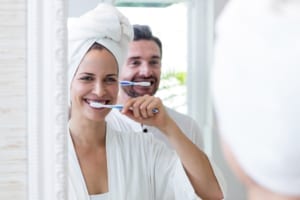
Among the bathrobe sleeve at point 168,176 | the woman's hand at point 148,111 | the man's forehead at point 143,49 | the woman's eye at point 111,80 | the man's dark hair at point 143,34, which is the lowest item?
the bathrobe sleeve at point 168,176

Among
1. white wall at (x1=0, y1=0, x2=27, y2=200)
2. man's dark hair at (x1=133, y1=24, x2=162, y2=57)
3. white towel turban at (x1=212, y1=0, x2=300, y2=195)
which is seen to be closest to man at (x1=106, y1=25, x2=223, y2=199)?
man's dark hair at (x1=133, y1=24, x2=162, y2=57)

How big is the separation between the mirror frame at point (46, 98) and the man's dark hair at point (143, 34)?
4.8 inches

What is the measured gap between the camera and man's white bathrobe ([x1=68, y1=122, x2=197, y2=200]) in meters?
1.03

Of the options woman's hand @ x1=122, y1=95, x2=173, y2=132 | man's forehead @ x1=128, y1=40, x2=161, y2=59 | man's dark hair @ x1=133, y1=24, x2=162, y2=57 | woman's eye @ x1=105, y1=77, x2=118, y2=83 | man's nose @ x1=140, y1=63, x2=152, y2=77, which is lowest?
woman's hand @ x1=122, y1=95, x2=173, y2=132

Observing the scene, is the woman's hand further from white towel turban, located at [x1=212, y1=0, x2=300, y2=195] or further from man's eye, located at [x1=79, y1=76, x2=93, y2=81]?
white towel turban, located at [x1=212, y1=0, x2=300, y2=195]

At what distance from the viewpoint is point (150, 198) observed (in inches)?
Answer: 40.9

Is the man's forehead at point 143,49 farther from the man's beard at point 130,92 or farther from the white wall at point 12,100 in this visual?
the white wall at point 12,100

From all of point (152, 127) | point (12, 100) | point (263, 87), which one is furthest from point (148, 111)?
point (263, 87)

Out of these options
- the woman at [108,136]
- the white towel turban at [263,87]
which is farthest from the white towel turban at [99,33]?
the white towel turban at [263,87]

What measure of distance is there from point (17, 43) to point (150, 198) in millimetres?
365

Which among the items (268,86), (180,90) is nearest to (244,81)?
(268,86)

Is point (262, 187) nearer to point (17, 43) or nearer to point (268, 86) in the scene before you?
point (268, 86)

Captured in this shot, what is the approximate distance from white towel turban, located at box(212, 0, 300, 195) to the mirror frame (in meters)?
0.48

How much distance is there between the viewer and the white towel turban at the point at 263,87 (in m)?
0.52
